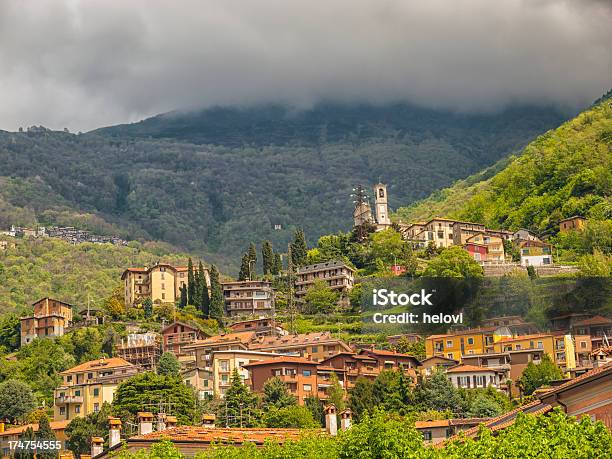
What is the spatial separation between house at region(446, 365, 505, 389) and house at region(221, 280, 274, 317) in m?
50.7

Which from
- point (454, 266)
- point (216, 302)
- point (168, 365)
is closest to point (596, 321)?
point (454, 266)

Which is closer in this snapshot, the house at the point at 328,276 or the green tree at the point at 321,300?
the green tree at the point at 321,300

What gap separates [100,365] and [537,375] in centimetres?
4429

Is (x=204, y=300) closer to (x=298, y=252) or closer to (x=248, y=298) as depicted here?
(x=248, y=298)

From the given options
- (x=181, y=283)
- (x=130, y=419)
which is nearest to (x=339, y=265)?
(x=181, y=283)

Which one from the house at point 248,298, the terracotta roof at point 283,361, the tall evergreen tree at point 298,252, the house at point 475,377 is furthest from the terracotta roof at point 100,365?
the tall evergreen tree at point 298,252

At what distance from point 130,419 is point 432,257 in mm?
77753

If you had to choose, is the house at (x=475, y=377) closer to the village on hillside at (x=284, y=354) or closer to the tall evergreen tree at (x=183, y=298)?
the village on hillside at (x=284, y=354)

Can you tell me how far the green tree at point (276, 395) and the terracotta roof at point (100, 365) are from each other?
22.8 meters

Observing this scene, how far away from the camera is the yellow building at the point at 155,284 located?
581 feet

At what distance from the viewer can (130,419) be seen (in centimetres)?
10256

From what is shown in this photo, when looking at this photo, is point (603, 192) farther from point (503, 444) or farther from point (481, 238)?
point (503, 444)

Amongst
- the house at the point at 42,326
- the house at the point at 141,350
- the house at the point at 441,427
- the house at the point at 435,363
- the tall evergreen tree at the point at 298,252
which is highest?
the tall evergreen tree at the point at 298,252

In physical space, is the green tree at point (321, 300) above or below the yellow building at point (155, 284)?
below
